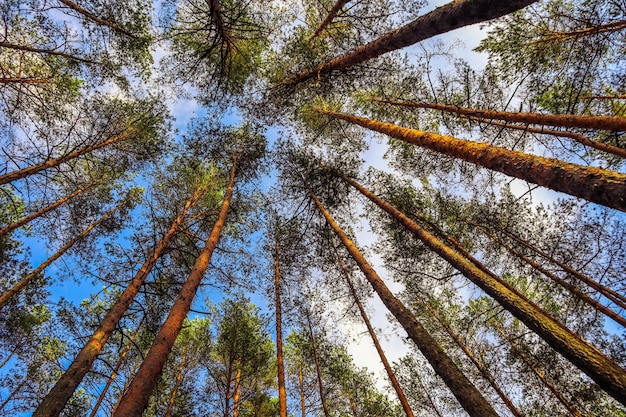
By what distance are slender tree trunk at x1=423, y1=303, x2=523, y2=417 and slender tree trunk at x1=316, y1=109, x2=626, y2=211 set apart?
29.0ft

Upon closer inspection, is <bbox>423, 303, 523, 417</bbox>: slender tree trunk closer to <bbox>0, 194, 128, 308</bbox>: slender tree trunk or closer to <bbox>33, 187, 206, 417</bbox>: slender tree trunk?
<bbox>33, 187, 206, 417</bbox>: slender tree trunk

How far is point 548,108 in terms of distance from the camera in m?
8.53

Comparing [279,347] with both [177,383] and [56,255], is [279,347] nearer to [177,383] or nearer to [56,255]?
[177,383]

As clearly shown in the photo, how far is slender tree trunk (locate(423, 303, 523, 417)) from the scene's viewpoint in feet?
30.3

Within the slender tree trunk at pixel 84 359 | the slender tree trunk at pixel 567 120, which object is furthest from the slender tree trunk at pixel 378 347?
the slender tree trunk at pixel 567 120

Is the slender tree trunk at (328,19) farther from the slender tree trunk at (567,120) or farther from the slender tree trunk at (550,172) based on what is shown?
the slender tree trunk at (550,172)

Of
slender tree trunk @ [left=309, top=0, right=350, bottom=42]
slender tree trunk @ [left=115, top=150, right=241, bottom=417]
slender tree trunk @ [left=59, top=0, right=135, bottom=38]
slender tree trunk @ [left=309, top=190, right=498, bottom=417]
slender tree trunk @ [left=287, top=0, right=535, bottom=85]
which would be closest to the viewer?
slender tree trunk @ [left=287, top=0, right=535, bottom=85]

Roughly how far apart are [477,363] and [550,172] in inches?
382

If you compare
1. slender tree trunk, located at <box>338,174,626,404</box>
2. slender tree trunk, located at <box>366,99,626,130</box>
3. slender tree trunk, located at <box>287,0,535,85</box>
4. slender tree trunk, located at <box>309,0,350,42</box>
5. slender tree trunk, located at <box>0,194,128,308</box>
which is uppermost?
slender tree trunk, located at <box>309,0,350,42</box>

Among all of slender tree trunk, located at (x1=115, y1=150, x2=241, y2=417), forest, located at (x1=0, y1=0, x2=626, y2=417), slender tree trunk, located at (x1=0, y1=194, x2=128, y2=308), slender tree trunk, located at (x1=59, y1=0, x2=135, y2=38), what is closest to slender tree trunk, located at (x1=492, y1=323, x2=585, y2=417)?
forest, located at (x1=0, y1=0, x2=626, y2=417)

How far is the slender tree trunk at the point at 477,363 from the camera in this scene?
30.3ft

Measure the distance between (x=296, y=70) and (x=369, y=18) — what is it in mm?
2290

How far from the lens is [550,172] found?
2.86m

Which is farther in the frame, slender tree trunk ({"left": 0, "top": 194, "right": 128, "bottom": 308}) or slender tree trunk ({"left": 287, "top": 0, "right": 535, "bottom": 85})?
slender tree trunk ({"left": 0, "top": 194, "right": 128, "bottom": 308})
